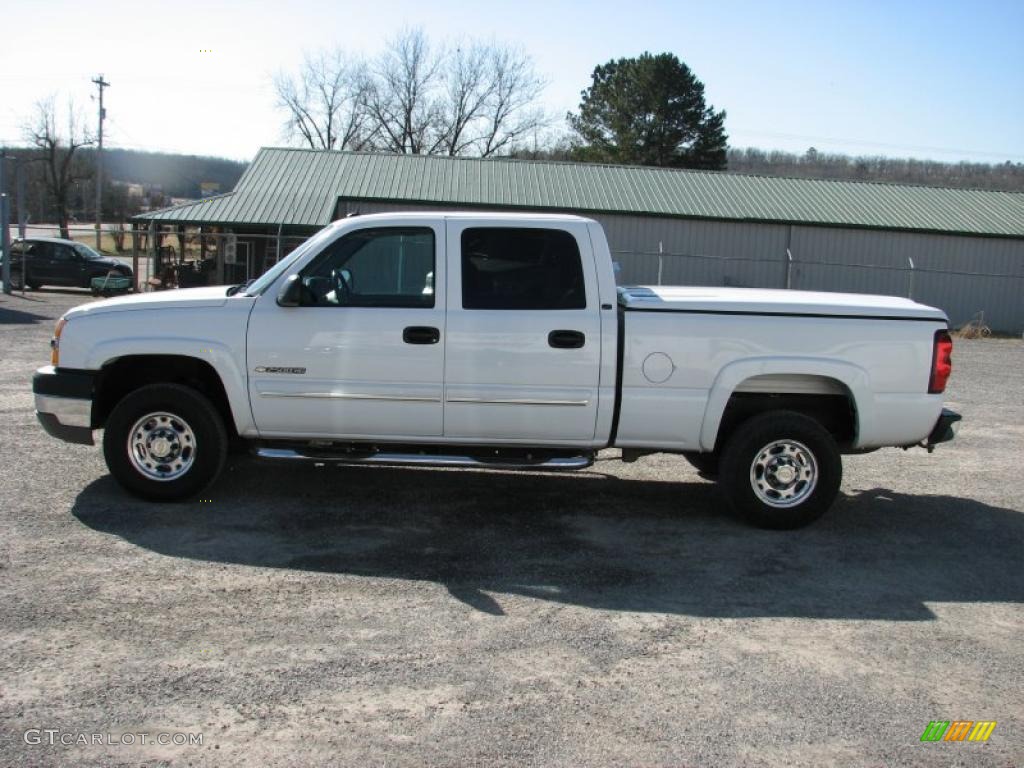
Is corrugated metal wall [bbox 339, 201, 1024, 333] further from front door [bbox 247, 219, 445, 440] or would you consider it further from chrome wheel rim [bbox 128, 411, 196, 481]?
chrome wheel rim [bbox 128, 411, 196, 481]

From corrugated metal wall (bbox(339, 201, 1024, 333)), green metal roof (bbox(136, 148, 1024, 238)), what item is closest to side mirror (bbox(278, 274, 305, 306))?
green metal roof (bbox(136, 148, 1024, 238))

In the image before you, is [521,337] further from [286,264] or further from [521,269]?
[286,264]

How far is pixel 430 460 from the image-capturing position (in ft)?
21.1

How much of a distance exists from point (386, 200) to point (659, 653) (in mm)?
25818

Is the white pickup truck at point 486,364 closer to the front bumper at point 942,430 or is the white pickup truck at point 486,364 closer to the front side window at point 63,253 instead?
the front bumper at point 942,430

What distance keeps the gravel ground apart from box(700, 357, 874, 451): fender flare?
0.88 meters

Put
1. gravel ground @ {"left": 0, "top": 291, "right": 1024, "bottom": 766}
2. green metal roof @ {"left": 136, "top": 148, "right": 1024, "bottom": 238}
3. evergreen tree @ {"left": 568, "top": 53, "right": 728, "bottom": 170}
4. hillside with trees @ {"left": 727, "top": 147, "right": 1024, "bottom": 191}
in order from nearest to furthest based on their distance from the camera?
gravel ground @ {"left": 0, "top": 291, "right": 1024, "bottom": 766}
green metal roof @ {"left": 136, "top": 148, "right": 1024, "bottom": 238}
evergreen tree @ {"left": 568, "top": 53, "right": 728, "bottom": 170}
hillside with trees @ {"left": 727, "top": 147, "right": 1024, "bottom": 191}

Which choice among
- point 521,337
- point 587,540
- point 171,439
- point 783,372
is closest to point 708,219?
point 783,372

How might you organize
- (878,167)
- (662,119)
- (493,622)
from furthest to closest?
(878,167)
(662,119)
(493,622)

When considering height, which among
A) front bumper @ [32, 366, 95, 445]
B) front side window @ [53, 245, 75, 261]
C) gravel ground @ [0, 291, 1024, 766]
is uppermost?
front side window @ [53, 245, 75, 261]

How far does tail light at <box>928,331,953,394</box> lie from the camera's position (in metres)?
6.48

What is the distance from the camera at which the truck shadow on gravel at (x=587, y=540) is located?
547 centimetres

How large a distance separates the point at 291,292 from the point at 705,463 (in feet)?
11.3

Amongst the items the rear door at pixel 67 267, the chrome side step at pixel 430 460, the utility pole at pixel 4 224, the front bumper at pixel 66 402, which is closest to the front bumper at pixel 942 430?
the chrome side step at pixel 430 460
